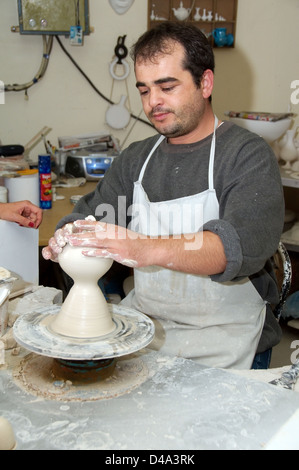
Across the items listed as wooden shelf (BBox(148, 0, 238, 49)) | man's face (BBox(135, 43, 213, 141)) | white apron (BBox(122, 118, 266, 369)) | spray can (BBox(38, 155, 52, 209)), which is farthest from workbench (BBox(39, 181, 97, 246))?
wooden shelf (BBox(148, 0, 238, 49))

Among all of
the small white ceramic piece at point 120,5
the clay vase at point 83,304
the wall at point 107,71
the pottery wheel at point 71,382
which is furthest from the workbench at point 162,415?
the small white ceramic piece at point 120,5

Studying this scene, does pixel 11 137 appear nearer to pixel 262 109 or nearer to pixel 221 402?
pixel 262 109

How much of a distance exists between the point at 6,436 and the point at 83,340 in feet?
1.08

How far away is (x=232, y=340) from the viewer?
1675 millimetres

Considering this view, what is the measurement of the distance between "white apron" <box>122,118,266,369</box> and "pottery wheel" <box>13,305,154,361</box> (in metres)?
0.29

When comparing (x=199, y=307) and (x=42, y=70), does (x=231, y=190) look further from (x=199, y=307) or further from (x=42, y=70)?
(x=42, y=70)

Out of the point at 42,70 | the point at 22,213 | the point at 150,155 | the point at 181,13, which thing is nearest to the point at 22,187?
the point at 22,213

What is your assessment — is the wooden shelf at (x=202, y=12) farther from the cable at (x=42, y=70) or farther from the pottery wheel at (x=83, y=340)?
the pottery wheel at (x=83, y=340)

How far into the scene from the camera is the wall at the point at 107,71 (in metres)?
Result: 3.42

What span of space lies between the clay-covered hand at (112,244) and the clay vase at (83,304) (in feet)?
0.08

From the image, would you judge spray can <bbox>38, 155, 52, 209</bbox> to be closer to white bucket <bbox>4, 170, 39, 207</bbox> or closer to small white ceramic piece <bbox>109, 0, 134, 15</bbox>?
white bucket <bbox>4, 170, 39, 207</bbox>

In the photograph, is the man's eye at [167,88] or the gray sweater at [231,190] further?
the man's eye at [167,88]

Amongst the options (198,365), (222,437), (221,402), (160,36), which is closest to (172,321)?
(198,365)

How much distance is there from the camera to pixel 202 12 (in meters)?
3.56
